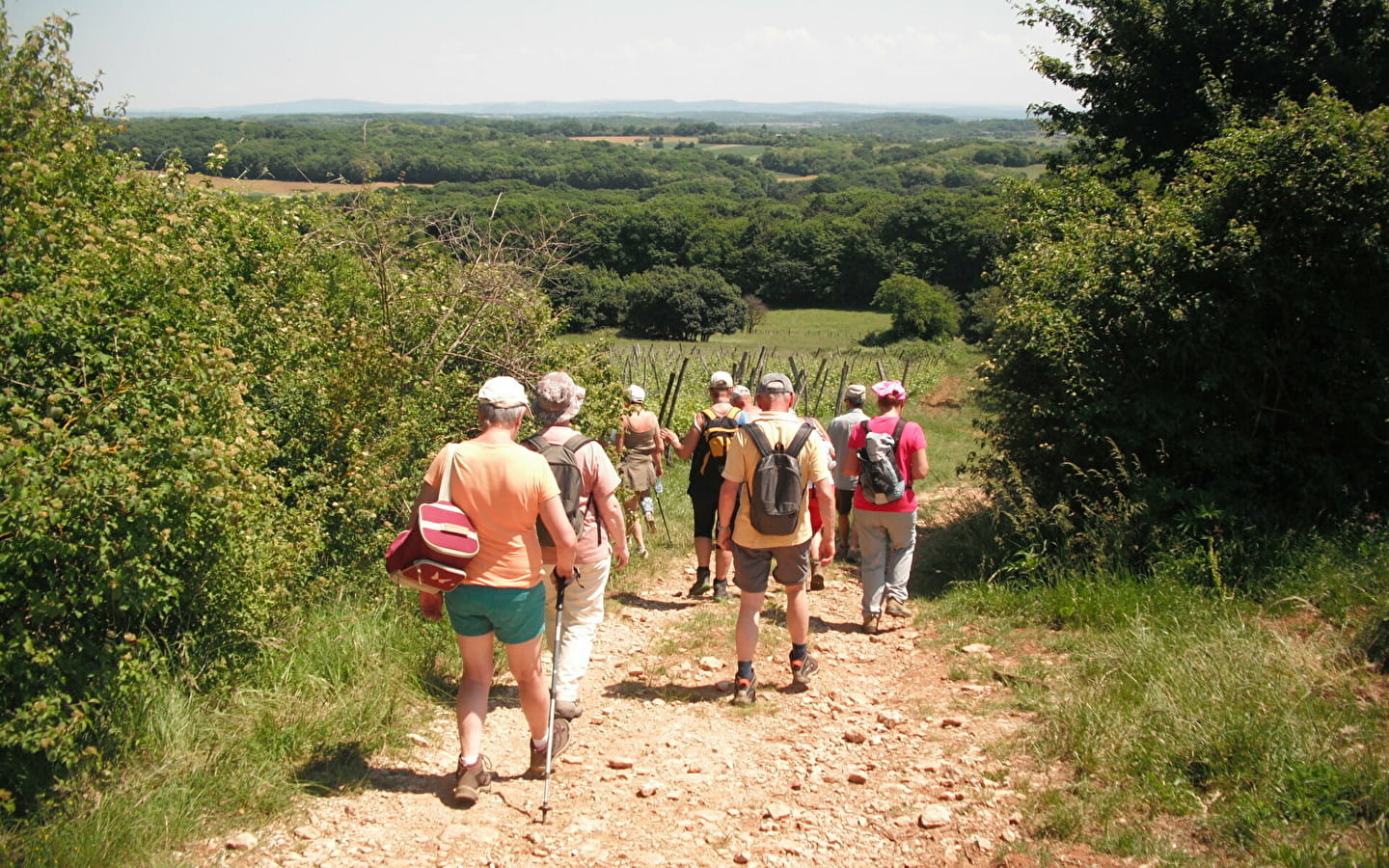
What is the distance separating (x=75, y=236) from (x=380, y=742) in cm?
312

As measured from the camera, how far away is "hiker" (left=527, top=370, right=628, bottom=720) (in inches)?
175

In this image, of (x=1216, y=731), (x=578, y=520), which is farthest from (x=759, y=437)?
(x=1216, y=731)

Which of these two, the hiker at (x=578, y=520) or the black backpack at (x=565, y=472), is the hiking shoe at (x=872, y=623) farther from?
the black backpack at (x=565, y=472)

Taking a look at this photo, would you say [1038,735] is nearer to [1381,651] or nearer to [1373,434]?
[1381,651]

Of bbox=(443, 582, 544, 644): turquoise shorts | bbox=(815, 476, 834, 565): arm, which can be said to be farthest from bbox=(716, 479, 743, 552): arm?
bbox=(443, 582, 544, 644): turquoise shorts

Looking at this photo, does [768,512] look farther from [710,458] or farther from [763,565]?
[710,458]

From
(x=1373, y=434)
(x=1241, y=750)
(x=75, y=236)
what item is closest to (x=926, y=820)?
(x=1241, y=750)

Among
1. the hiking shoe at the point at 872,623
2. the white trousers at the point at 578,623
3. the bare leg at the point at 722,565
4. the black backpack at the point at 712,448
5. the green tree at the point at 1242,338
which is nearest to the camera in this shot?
the white trousers at the point at 578,623

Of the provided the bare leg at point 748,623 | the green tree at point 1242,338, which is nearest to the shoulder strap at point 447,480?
the bare leg at point 748,623

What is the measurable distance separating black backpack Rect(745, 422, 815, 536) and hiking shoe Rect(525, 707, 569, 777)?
1.34 m

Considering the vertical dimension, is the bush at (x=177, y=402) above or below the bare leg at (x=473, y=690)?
above

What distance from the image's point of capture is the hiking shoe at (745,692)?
16.9 ft

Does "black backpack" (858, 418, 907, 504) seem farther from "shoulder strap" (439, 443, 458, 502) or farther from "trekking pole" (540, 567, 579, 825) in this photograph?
"shoulder strap" (439, 443, 458, 502)

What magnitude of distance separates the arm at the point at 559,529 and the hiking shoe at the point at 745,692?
4.96 feet
